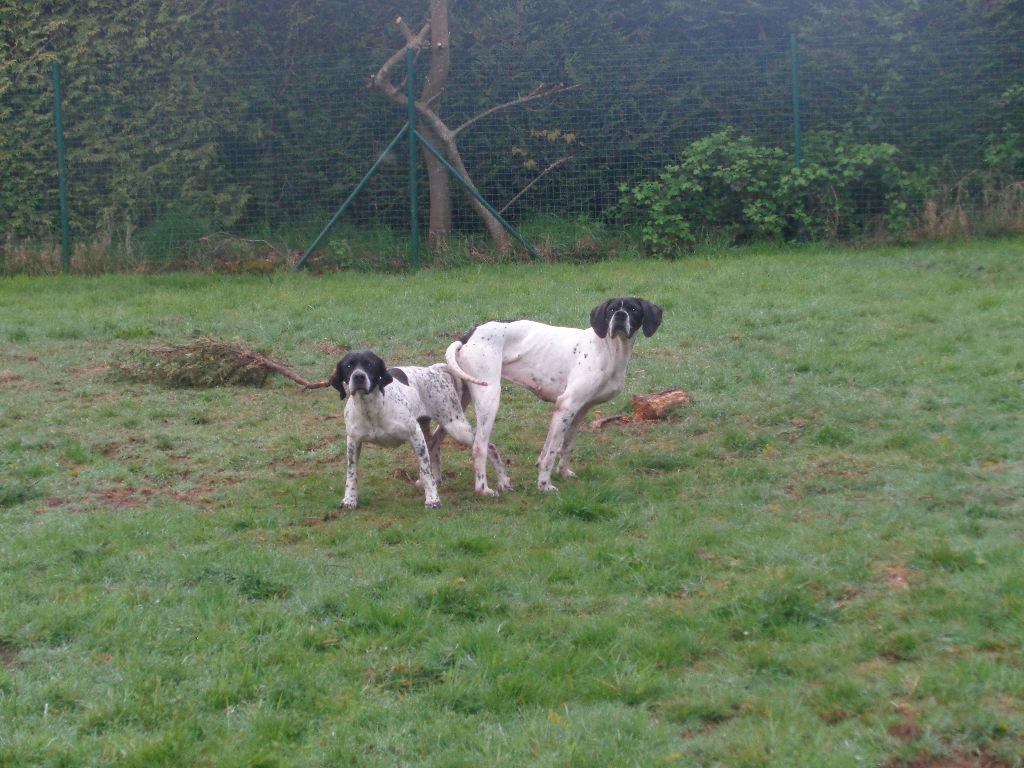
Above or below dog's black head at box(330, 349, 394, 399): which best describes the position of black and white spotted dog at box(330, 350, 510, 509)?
below

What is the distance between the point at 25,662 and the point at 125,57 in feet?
42.1

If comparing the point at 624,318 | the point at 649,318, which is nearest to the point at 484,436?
the point at 624,318

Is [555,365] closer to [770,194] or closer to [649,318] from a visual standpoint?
[649,318]

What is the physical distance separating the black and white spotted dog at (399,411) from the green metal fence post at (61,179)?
9.28 m

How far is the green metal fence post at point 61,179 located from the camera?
15188 millimetres

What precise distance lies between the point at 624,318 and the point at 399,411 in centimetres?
141

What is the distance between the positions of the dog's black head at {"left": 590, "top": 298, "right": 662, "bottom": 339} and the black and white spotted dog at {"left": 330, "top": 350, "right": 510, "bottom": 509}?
3.11 ft

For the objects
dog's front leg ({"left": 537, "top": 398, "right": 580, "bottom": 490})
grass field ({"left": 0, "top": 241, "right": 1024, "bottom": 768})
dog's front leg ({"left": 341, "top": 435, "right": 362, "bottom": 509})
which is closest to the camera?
grass field ({"left": 0, "top": 241, "right": 1024, "bottom": 768})

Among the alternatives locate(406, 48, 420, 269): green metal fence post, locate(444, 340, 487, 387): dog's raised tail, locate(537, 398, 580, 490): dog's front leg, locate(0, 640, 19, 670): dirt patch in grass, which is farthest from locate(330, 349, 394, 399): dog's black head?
locate(406, 48, 420, 269): green metal fence post

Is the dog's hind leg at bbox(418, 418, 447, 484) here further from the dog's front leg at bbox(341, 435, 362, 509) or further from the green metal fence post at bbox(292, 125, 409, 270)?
the green metal fence post at bbox(292, 125, 409, 270)

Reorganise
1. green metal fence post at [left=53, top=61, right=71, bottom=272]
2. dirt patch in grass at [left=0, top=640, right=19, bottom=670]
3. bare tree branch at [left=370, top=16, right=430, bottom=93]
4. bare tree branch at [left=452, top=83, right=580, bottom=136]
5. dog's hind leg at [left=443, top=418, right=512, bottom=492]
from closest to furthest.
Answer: dirt patch in grass at [left=0, top=640, right=19, bottom=670] < dog's hind leg at [left=443, top=418, right=512, bottom=492] < bare tree branch at [left=370, top=16, right=430, bottom=93] < green metal fence post at [left=53, top=61, right=71, bottom=272] < bare tree branch at [left=452, top=83, right=580, bottom=136]

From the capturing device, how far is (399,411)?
6.90 meters

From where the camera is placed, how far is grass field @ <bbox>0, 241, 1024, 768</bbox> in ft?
13.6

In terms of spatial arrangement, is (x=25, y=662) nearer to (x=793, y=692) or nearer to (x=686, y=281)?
(x=793, y=692)
